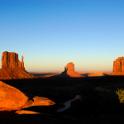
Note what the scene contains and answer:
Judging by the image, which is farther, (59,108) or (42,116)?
(59,108)

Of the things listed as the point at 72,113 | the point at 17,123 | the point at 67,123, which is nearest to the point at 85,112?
the point at 72,113

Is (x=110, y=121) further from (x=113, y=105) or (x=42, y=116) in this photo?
(x=113, y=105)

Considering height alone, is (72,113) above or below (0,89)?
below

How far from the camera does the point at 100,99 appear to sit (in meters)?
30.5

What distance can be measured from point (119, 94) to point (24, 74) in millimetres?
164080

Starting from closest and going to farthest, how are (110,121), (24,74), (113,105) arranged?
(110,121), (113,105), (24,74)

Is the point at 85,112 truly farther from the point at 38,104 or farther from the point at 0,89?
the point at 0,89

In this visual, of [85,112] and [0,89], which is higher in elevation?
[0,89]

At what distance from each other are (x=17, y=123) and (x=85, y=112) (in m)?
8.85

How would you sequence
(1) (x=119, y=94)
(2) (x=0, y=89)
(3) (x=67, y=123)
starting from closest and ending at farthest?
(3) (x=67, y=123) < (2) (x=0, y=89) < (1) (x=119, y=94)

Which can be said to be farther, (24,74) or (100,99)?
(24,74)

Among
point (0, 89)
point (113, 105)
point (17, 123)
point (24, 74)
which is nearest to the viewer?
point (17, 123)

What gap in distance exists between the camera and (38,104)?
28469 millimetres

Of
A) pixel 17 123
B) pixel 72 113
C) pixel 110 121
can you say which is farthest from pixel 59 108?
pixel 17 123
